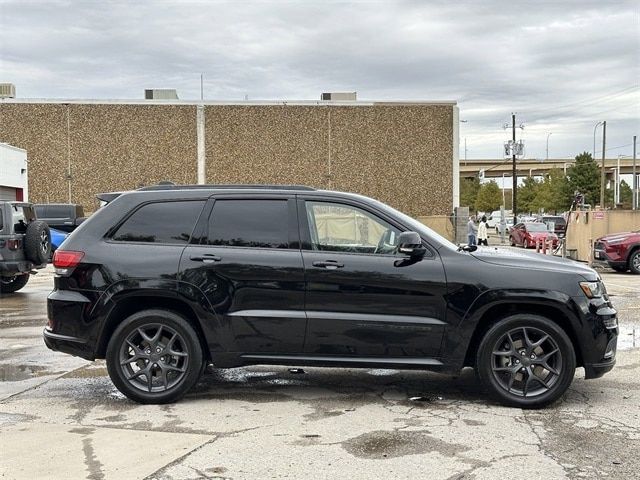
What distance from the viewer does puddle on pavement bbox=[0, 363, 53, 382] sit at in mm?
7090

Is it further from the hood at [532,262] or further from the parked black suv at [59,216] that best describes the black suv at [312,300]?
the parked black suv at [59,216]

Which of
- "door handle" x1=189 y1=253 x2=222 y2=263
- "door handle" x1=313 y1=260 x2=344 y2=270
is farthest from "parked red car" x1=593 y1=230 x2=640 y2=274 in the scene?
"door handle" x1=189 y1=253 x2=222 y2=263

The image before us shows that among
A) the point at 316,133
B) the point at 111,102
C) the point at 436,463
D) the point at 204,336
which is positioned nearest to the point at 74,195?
the point at 111,102

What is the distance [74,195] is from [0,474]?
3152cm

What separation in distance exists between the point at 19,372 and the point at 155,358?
2178mm

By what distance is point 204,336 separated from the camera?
6.11 meters

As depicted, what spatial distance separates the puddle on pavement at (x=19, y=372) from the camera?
279 inches

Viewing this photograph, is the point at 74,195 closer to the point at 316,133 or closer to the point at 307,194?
the point at 316,133

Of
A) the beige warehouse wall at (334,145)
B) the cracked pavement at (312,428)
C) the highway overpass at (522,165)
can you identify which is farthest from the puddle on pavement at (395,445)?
the highway overpass at (522,165)

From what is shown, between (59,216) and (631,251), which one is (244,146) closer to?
(59,216)

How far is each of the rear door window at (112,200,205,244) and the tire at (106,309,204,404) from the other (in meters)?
0.66

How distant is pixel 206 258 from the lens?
604 cm

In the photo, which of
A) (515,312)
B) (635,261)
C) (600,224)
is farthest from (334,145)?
(515,312)

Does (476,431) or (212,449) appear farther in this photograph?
(476,431)
